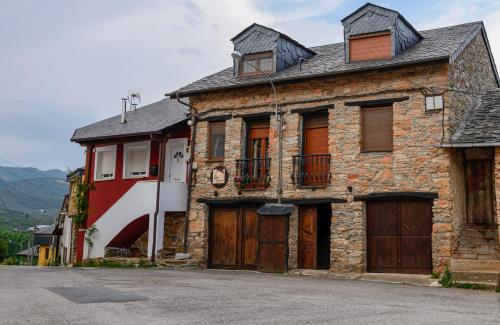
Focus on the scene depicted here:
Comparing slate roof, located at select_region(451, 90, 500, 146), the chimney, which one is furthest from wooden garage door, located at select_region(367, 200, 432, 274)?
the chimney

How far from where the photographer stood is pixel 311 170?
54.8ft

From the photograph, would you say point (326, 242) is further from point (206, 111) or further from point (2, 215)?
point (2, 215)

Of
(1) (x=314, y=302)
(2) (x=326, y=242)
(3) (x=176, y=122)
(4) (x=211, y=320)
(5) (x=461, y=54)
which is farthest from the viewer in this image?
(3) (x=176, y=122)

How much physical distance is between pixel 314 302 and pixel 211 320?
2553mm

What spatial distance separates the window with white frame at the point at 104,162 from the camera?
22516 millimetres

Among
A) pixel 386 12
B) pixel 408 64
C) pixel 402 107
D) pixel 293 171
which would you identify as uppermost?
pixel 386 12

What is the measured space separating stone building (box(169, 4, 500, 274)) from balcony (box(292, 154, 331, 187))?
3cm

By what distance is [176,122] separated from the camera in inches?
786

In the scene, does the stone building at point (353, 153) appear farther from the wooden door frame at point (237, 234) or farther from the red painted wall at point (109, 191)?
the red painted wall at point (109, 191)

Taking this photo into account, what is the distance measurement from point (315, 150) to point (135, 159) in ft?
26.8

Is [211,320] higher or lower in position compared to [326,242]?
lower

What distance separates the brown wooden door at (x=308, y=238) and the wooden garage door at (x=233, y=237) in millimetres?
1476

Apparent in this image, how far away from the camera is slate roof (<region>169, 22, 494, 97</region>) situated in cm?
1524

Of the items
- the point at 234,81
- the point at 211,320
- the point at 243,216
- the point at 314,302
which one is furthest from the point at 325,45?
the point at 211,320
